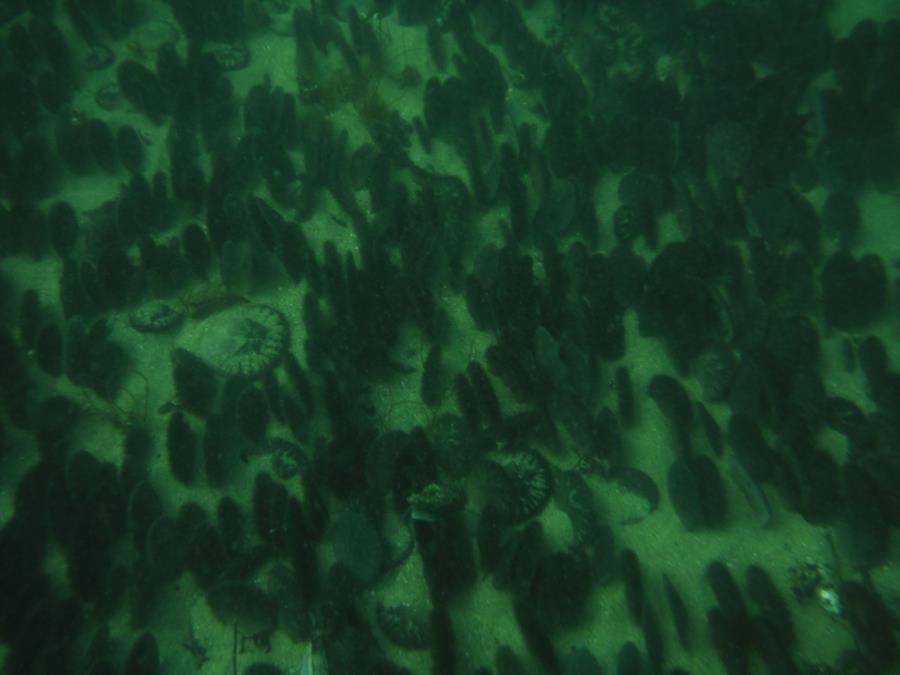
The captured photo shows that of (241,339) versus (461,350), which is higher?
(241,339)

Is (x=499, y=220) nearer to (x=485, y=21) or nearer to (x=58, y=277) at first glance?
(x=485, y=21)

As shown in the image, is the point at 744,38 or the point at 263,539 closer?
the point at 263,539

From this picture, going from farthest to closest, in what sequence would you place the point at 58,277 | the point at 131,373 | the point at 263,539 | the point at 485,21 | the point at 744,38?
Answer: the point at 485,21 → the point at 744,38 → the point at 58,277 → the point at 131,373 → the point at 263,539

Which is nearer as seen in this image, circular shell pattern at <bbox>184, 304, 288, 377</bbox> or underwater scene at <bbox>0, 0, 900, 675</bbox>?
underwater scene at <bbox>0, 0, 900, 675</bbox>

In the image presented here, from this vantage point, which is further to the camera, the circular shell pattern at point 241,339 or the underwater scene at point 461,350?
the circular shell pattern at point 241,339

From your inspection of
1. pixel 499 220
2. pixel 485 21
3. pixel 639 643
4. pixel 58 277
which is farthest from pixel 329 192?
pixel 639 643
